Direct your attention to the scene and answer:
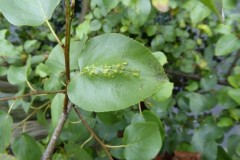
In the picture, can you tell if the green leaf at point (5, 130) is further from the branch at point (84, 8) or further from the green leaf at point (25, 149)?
the branch at point (84, 8)

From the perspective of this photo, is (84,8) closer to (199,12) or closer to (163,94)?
(199,12)

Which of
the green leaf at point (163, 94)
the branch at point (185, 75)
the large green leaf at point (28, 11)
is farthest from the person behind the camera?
the branch at point (185, 75)

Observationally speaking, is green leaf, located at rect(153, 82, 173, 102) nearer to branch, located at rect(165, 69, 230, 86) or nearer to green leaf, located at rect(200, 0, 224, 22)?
green leaf, located at rect(200, 0, 224, 22)

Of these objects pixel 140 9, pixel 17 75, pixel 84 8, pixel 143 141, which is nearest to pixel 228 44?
pixel 140 9

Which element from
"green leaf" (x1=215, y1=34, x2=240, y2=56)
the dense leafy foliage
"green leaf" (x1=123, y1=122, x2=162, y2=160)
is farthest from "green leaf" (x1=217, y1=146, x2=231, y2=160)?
"green leaf" (x1=123, y1=122, x2=162, y2=160)

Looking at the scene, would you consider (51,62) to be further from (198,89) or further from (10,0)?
(198,89)

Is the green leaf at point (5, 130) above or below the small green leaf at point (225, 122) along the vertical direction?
above

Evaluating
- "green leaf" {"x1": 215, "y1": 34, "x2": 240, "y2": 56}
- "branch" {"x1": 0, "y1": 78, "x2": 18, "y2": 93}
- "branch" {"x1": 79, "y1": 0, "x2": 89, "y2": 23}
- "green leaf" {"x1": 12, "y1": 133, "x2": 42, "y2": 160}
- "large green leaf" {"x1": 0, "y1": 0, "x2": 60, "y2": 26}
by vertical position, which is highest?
"large green leaf" {"x1": 0, "y1": 0, "x2": 60, "y2": 26}

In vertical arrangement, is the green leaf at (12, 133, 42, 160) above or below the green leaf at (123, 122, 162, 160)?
below

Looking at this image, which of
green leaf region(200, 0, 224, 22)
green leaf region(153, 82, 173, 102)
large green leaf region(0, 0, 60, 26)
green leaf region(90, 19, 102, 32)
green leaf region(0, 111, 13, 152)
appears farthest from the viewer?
green leaf region(90, 19, 102, 32)

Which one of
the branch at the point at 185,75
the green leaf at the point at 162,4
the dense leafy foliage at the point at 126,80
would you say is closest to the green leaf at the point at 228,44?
the dense leafy foliage at the point at 126,80
